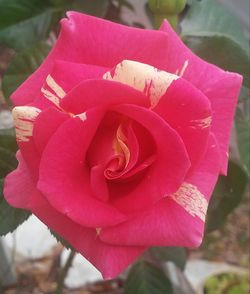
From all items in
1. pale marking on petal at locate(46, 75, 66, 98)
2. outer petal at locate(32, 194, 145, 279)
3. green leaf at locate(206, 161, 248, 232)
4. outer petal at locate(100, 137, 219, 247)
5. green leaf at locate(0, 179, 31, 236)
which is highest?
pale marking on petal at locate(46, 75, 66, 98)

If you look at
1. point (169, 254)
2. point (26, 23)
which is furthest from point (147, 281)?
point (26, 23)

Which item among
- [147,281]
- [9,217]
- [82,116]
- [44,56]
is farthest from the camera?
[147,281]

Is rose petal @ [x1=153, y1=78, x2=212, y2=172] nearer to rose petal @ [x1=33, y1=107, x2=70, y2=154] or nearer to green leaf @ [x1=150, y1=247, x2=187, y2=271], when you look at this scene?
rose petal @ [x1=33, y1=107, x2=70, y2=154]

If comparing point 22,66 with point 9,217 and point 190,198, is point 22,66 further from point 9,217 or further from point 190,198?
point 190,198

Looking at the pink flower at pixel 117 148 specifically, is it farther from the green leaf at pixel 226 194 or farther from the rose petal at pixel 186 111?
the green leaf at pixel 226 194

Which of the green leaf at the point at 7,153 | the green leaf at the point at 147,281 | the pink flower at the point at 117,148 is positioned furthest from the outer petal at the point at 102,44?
the green leaf at the point at 147,281

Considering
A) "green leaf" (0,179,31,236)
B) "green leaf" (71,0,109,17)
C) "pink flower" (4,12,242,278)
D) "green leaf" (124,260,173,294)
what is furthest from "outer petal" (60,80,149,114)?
"green leaf" (124,260,173,294)
